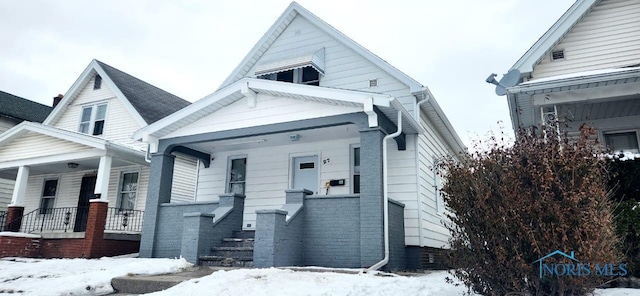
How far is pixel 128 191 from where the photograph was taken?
49.0ft

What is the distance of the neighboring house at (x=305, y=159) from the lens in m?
8.63

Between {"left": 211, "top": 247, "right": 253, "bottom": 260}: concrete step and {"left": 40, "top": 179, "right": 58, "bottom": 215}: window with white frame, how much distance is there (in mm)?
10650

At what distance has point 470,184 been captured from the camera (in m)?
4.64

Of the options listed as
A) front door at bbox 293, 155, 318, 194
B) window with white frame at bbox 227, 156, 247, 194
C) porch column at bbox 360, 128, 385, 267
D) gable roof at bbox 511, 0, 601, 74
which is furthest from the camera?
window with white frame at bbox 227, 156, 247, 194

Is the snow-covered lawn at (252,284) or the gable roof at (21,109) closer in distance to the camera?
the snow-covered lawn at (252,284)

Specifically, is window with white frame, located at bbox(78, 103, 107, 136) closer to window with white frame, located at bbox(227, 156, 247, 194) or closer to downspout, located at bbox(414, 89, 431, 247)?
window with white frame, located at bbox(227, 156, 247, 194)

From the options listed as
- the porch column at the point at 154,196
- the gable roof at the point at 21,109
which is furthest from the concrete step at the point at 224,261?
the gable roof at the point at 21,109

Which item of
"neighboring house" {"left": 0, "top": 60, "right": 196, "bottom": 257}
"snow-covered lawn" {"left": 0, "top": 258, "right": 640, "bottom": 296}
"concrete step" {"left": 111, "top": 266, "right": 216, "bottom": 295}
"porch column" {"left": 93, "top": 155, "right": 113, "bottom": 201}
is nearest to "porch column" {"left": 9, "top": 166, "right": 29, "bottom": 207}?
"neighboring house" {"left": 0, "top": 60, "right": 196, "bottom": 257}

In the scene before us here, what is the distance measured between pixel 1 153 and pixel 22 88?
46.7m

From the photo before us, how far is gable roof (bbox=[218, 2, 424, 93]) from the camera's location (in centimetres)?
1112

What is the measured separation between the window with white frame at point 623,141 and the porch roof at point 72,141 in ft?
41.6

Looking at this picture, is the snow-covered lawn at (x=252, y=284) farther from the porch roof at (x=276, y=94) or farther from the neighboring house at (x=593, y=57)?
the neighboring house at (x=593, y=57)

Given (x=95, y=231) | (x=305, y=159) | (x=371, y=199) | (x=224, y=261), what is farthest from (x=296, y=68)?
(x=95, y=231)

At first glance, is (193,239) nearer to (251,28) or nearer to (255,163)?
(255,163)
